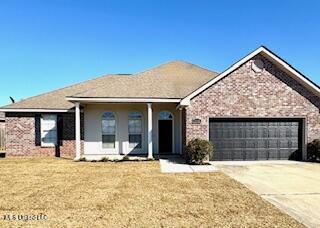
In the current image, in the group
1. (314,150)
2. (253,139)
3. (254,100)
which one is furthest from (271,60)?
(314,150)

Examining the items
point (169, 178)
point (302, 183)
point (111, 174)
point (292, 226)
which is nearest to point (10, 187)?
point (111, 174)

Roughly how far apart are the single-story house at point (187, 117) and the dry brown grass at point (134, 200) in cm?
432

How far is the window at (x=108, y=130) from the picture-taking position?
661 inches

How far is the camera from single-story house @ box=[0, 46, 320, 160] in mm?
13711

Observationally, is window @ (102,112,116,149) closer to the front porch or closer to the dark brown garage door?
the front porch

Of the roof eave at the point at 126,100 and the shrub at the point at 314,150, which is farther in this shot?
the roof eave at the point at 126,100

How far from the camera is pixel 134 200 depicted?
685 centimetres

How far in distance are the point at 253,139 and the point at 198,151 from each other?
3506mm

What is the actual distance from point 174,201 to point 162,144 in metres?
10.3

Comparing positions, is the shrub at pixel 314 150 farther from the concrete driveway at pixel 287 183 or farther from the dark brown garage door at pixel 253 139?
the concrete driveway at pixel 287 183

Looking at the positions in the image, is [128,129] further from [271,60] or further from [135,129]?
[271,60]

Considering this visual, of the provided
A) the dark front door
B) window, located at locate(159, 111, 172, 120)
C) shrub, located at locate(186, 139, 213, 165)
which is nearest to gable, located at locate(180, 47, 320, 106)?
shrub, located at locate(186, 139, 213, 165)

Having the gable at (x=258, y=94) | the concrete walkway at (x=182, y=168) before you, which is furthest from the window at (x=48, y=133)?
the gable at (x=258, y=94)

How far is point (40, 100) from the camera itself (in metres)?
17.1
